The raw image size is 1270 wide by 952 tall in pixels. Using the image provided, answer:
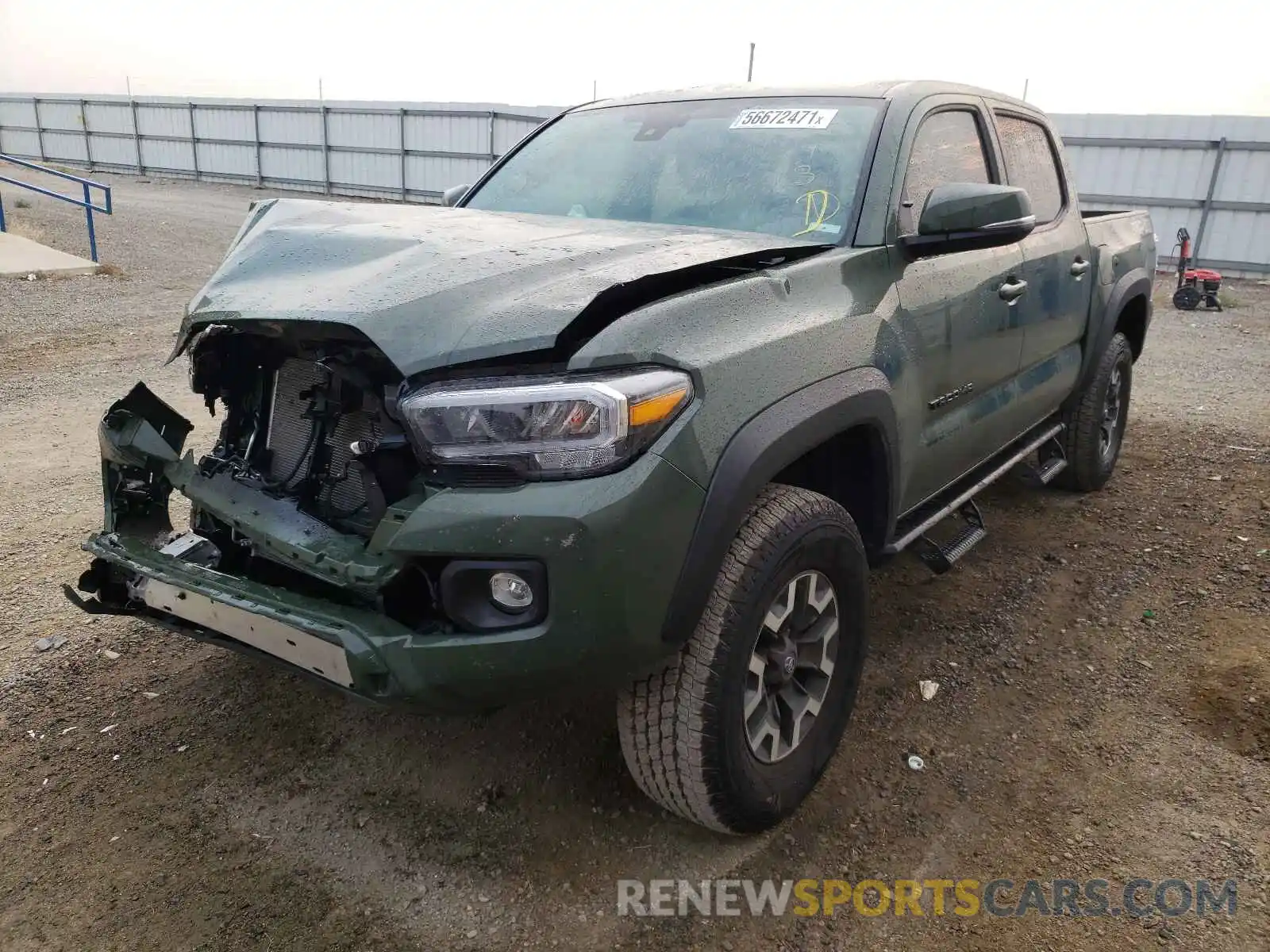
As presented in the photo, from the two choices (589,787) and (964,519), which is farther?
(964,519)

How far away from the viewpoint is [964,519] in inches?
146

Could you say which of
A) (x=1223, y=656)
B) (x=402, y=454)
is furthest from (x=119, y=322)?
(x=1223, y=656)

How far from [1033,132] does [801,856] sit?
11.2 ft

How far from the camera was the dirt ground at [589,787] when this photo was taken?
84.5 inches

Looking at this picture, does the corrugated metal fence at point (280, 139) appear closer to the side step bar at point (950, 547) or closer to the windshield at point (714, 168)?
the windshield at point (714, 168)

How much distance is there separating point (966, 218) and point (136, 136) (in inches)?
1288

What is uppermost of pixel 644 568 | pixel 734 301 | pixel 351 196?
pixel 734 301

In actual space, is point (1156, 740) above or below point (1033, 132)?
below

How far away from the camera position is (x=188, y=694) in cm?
295

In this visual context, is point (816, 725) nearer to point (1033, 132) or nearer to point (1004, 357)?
point (1004, 357)

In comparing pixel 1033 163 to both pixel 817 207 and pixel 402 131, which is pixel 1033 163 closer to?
pixel 817 207

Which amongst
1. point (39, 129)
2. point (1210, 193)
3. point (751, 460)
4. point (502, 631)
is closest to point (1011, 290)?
point (751, 460)

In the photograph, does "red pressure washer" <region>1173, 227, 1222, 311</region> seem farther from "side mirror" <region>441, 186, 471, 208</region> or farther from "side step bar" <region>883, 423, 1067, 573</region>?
"side mirror" <region>441, 186, 471, 208</region>

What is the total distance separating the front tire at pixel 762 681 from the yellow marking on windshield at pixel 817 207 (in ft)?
3.01
